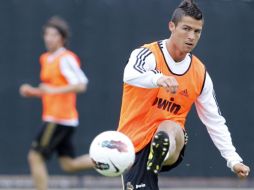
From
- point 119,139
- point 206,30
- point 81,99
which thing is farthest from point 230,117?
point 119,139

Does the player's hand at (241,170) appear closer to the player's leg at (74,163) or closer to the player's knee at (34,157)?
the player's leg at (74,163)

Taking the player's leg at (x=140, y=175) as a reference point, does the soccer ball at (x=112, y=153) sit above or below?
above

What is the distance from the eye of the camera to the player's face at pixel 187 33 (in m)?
6.89

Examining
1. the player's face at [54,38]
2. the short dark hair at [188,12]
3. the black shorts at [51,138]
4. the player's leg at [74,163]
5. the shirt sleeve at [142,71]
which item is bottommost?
the player's leg at [74,163]

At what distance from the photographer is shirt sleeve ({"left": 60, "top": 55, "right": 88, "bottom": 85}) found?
9.64 meters

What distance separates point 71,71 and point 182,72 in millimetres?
2840

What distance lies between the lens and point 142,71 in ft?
21.7

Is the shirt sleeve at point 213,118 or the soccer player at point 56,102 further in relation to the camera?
the soccer player at point 56,102

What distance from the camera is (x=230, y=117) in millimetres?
11453

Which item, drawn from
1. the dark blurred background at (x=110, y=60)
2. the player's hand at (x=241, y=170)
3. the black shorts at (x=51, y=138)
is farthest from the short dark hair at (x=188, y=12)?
the dark blurred background at (x=110, y=60)

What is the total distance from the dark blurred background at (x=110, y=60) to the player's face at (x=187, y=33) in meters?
4.26

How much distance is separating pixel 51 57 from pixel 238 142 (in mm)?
2791

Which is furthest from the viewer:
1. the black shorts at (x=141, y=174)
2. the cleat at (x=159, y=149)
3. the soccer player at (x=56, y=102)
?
the soccer player at (x=56, y=102)

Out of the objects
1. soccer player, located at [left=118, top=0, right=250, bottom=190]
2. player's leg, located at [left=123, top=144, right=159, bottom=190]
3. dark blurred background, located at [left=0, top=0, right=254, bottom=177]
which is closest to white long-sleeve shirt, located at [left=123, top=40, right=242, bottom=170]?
soccer player, located at [left=118, top=0, right=250, bottom=190]
